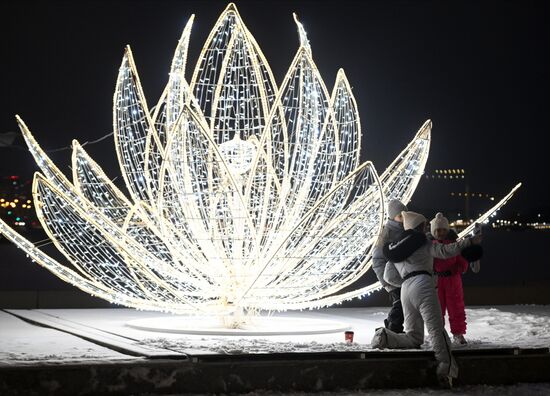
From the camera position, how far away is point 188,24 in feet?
36.8

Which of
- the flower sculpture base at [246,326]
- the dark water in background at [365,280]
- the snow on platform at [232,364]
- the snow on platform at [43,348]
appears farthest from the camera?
the dark water in background at [365,280]

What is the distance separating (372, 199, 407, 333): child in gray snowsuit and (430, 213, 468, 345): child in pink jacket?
393 mm

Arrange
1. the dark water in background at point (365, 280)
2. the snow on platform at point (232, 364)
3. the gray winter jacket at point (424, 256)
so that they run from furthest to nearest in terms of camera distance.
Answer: the dark water in background at point (365, 280) → the gray winter jacket at point (424, 256) → the snow on platform at point (232, 364)

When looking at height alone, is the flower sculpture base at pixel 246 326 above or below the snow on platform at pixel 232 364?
above

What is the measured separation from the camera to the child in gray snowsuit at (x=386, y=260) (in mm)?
9805

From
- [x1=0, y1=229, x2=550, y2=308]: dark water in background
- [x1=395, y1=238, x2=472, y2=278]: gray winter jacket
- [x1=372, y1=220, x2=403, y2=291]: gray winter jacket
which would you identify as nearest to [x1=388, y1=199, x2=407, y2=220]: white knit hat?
[x1=372, y1=220, x2=403, y2=291]: gray winter jacket

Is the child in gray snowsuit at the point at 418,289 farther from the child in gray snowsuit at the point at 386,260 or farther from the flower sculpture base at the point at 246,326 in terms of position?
the flower sculpture base at the point at 246,326

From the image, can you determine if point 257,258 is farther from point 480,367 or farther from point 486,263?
point 486,263

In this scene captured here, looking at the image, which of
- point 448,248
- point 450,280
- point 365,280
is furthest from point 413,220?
point 365,280

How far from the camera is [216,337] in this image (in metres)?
10.2

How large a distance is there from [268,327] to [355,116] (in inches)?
109

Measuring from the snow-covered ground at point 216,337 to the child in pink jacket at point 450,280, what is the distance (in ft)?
0.94

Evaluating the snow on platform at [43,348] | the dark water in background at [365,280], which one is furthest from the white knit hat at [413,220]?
the dark water in background at [365,280]

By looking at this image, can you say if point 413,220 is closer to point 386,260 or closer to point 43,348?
point 386,260
